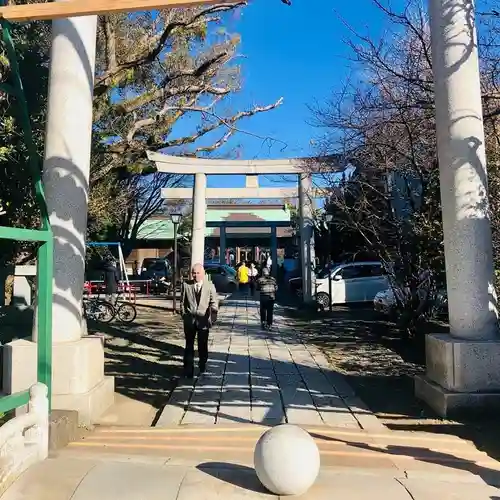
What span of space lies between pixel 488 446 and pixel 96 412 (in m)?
4.02

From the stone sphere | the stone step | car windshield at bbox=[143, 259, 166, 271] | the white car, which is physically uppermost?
car windshield at bbox=[143, 259, 166, 271]

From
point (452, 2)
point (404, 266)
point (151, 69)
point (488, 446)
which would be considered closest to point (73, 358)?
point (488, 446)

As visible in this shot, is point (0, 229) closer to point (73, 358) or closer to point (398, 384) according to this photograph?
point (73, 358)

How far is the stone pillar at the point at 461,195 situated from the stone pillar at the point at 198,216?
48.9ft

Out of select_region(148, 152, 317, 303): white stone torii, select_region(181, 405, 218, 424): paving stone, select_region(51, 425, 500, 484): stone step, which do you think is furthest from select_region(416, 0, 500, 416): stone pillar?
select_region(148, 152, 317, 303): white stone torii

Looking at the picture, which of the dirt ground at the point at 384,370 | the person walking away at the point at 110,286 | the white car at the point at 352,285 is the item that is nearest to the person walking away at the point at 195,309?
the dirt ground at the point at 384,370

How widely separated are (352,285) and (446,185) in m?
14.1

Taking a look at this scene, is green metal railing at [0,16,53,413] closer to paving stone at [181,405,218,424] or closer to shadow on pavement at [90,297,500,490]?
paving stone at [181,405,218,424]

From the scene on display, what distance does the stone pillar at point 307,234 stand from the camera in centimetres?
2092

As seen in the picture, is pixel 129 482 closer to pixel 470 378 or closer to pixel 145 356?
pixel 470 378

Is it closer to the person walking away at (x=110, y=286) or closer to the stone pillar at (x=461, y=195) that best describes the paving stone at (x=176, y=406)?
the stone pillar at (x=461, y=195)

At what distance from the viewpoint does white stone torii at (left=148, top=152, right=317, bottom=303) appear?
2011cm

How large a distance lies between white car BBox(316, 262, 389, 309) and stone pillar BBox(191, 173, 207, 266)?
4.62 meters

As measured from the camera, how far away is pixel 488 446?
17.1 feet
